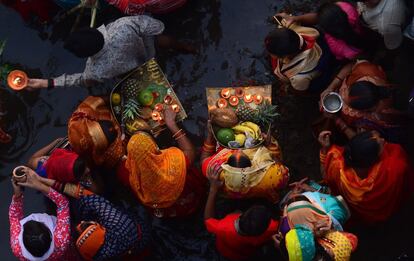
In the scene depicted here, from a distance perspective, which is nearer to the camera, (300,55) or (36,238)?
(36,238)

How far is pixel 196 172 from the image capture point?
13.2ft

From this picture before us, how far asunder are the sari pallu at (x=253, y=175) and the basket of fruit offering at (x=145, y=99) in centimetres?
78

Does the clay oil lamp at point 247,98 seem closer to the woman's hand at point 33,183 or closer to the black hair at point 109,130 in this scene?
the black hair at point 109,130

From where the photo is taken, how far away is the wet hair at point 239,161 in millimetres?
3455

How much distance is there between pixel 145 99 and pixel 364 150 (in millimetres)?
1883

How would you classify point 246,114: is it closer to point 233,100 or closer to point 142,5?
point 233,100

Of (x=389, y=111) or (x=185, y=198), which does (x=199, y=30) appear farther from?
(x=389, y=111)

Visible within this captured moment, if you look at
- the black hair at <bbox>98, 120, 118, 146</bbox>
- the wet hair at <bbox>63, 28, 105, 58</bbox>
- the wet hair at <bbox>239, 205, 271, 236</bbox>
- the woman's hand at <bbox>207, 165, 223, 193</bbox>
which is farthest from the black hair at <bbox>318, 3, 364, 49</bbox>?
the black hair at <bbox>98, 120, 118, 146</bbox>

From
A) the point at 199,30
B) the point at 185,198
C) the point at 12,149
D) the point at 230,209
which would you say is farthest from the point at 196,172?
the point at 12,149

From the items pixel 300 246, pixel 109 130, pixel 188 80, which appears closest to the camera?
pixel 300 246

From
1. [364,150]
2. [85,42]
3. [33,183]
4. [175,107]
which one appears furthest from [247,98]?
[33,183]

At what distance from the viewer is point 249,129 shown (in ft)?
12.8

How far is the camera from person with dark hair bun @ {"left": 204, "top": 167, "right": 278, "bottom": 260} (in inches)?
129

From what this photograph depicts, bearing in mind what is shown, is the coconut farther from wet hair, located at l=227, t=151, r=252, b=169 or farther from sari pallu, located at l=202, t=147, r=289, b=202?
wet hair, located at l=227, t=151, r=252, b=169
